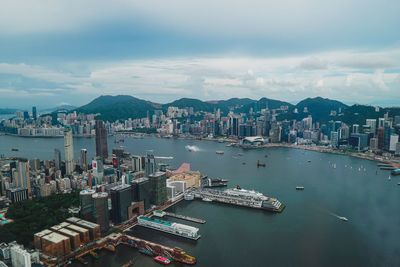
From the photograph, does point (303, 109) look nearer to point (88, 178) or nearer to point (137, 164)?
point (137, 164)

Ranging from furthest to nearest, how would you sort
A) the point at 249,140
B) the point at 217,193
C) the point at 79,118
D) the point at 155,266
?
the point at 79,118 < the point at 249,140 < the point at 217,193 < the point at 155,266

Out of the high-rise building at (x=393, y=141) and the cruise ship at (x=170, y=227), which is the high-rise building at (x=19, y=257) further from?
the high-rise building at (x=393, y=141)

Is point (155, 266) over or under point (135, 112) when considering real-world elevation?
under

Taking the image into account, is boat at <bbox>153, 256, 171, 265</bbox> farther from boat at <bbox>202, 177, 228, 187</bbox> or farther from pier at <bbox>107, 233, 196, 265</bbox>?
boat at <bbox>202, 177, 228, 187</bbox>

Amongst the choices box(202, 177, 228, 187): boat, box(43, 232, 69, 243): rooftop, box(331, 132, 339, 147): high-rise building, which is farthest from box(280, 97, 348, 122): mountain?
box(43, 232, 69, 243): rooftop

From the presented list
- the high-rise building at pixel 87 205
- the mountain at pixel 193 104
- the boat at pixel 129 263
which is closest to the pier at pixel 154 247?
the boat at pixel 129 263

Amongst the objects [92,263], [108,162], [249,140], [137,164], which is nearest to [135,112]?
[249,140]
